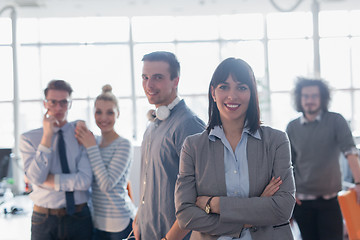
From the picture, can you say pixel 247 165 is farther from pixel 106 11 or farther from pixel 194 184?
pixel 106 11

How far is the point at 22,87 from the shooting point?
8336 mm

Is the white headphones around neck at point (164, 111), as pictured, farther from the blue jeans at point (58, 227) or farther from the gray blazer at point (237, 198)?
the blue jeans at point (58, 227)

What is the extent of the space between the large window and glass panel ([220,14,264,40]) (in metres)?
0.02

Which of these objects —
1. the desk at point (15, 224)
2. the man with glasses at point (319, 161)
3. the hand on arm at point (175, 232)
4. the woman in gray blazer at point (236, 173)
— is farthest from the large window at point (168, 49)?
the woman in gray blazer at point (236, 173)

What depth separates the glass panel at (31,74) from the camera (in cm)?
834

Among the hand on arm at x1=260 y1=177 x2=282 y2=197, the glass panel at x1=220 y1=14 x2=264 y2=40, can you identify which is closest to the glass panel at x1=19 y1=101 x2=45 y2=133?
the glass panel at x1=220 y1=14 x2=264 y2=40

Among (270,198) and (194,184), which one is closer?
(270,198)

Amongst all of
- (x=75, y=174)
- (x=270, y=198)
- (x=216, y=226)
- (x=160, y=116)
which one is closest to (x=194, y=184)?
(x=216, y=226)

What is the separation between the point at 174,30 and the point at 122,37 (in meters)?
1.19

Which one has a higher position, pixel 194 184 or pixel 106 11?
pixel 106 11

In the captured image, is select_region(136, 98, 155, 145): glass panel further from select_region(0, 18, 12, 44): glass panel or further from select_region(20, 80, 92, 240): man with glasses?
select_region(20, 80, 92, 240): man with glasses

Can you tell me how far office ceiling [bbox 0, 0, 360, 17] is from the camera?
722 cm

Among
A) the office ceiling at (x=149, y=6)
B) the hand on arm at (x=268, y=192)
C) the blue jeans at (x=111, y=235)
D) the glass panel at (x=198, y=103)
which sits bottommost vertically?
the blue jeans at (x=111, y=235)

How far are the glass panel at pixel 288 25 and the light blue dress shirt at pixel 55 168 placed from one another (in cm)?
735
